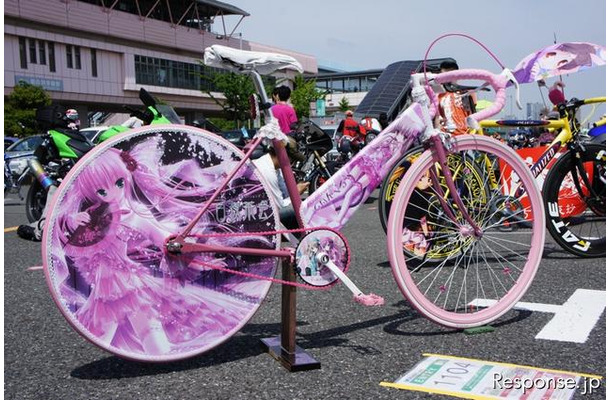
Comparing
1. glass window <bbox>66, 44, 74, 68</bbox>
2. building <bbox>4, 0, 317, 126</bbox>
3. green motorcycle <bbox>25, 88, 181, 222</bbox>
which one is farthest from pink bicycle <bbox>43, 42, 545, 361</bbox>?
glass window <bbox>66, 44, 74, 68</bbox>

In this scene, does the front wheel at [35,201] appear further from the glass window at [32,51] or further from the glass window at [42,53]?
the glass window at [42,53]

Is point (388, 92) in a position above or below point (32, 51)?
below

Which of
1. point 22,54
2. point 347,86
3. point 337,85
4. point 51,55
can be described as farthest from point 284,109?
point 337,85

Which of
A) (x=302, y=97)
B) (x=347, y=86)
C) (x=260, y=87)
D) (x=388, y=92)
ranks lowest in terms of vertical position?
(x=260, y=87)

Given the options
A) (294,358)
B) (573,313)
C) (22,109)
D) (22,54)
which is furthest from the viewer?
(22,54)

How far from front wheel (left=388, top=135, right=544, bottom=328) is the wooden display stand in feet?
1.64

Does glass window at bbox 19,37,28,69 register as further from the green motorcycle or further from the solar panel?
the green motorcycle

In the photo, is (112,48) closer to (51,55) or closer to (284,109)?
(51,55)

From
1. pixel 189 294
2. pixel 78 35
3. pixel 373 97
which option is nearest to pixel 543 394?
pixel 189 294

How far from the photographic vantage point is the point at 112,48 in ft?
158

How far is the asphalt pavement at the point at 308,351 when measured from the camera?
2459 millimetres

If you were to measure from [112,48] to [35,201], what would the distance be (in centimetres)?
4379

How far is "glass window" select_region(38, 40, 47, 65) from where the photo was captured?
1678 inches

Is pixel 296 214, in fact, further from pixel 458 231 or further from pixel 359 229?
pixel 359 229
